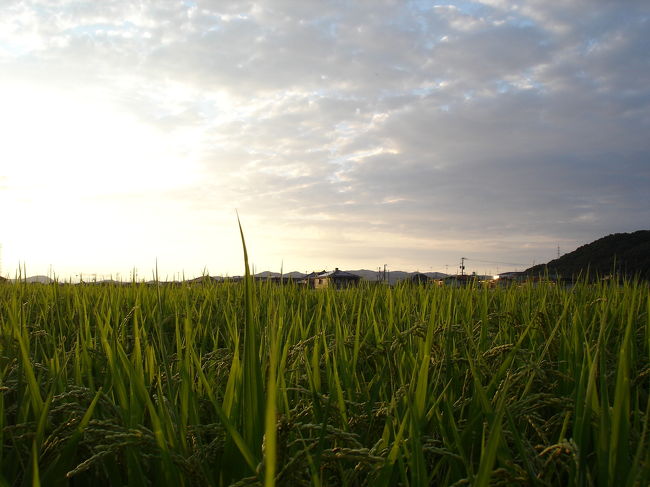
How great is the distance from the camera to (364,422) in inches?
67.7

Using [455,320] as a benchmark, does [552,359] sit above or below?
below

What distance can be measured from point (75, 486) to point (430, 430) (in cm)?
120

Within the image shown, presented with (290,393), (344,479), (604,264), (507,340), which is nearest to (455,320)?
(507,340)

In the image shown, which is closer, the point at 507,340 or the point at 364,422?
the point at 364,422

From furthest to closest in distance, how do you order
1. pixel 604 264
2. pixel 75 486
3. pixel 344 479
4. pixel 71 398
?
pixel 604 264 → pixel 71 398 → pixel 75 486 → pixel 344 479

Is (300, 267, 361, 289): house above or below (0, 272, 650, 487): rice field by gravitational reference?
above

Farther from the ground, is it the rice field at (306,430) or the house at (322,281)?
the house at (322,281)

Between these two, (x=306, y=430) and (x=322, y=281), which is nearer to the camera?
(x=306, y=430)

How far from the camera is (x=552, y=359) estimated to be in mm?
2934

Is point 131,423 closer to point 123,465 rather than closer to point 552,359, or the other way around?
point 123,465

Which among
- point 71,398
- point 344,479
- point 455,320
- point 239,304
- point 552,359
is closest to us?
point 344,479

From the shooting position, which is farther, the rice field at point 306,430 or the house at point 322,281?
the house at point 322,281

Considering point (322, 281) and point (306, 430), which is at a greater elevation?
point (322, 281)

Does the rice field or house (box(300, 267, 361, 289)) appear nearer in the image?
the rice field
